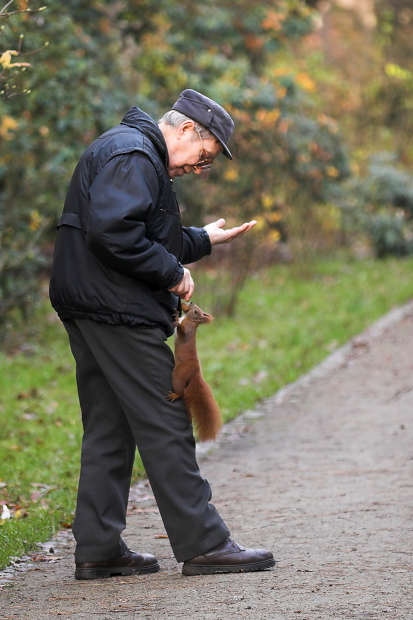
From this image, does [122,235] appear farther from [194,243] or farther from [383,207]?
[383,207]

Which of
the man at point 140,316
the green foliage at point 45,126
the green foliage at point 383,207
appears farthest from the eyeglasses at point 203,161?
the green foliage at point 383,207

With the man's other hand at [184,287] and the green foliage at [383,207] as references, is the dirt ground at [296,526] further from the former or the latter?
the green foliage at [383,207]

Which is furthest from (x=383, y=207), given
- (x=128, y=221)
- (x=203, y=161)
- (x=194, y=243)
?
(x=128, y=221)

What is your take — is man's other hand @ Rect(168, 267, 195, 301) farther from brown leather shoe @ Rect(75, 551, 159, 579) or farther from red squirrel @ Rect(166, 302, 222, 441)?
brown leather shoe @ Rect(75, 551, 159, 579)

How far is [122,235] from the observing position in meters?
3.41

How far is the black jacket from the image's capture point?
11.2 feet

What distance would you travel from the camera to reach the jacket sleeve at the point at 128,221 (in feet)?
11.2

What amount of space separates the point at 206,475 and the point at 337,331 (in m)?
4.66

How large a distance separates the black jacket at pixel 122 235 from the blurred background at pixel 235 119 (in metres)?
1.74

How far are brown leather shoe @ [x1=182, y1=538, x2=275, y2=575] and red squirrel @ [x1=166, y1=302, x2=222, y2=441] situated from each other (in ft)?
1.57

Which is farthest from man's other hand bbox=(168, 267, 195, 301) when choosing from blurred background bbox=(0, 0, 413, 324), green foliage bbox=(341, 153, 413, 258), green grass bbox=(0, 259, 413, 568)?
green foliage bbox=(341, 153, 413, 258)

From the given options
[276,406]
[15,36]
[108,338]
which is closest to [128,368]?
[108,338]

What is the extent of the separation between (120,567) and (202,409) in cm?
83

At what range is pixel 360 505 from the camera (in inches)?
193
